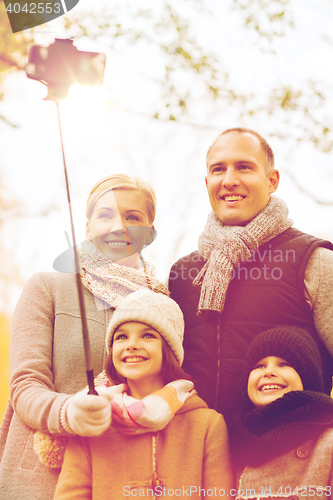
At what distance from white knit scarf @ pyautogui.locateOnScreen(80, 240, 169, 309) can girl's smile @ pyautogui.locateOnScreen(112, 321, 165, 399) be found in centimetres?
21

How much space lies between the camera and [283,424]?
1.54m

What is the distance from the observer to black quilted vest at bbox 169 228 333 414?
1789 millimetres

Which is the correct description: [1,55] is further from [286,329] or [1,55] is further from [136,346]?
[286,329]

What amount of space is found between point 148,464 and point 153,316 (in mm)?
475

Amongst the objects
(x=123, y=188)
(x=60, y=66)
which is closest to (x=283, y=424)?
(x=123, y=188)

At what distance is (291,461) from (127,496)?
534 millimetres

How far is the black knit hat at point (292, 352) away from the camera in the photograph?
161 cm

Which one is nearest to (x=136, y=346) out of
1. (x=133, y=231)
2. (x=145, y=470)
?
(x=145, y=470)

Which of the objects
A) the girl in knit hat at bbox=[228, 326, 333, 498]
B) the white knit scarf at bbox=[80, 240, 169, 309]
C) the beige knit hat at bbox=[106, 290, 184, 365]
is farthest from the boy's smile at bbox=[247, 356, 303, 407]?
the white knit scarf at bbox=[80, 240, 169, 309]

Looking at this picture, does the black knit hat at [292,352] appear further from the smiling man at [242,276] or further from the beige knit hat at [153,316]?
the beige knit hat at [153,316]

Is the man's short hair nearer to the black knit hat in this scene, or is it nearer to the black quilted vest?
the black quilted vest

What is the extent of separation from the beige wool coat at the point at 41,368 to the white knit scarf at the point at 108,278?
0.18 ft

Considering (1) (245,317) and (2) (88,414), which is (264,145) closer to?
(1) (245,317)

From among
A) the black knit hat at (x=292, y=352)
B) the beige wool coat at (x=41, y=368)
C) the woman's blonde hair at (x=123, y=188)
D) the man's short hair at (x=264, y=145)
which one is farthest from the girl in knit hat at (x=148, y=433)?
the man's short hair at (x=264, y=145)
